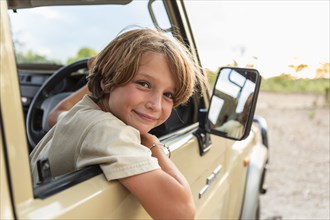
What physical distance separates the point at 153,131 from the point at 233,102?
0.40m

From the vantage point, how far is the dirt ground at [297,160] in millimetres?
4875

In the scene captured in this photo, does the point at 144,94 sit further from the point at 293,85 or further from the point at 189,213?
the point at 293,85

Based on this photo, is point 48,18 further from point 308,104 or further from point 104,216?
point 308,104

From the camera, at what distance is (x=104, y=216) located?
1.05 meters

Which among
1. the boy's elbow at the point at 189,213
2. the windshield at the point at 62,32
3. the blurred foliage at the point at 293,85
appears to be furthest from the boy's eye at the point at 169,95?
the blurred foliage at the point at 293,85

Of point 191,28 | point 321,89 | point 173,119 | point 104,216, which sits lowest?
point 321,89

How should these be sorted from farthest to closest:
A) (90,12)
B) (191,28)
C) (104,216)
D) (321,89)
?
1. (321,89)
2. (90,12)
3. (191,28)
4. (104,216)

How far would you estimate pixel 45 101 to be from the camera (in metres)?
2.57

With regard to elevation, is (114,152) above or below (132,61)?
below

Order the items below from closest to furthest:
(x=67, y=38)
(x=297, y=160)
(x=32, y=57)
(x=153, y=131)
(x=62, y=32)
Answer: (x=153, y=131) → (x=32, y=57) → (x=62, y=32) → (x=67, y=38) → (x=297, y=160)

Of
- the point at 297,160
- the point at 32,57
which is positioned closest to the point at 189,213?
the point at 32,57

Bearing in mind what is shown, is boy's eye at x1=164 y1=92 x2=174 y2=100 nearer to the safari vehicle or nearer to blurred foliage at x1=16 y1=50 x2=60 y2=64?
the safari vehicle

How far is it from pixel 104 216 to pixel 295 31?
37.8ft

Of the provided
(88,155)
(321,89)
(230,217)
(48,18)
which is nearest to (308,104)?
(321,89)
